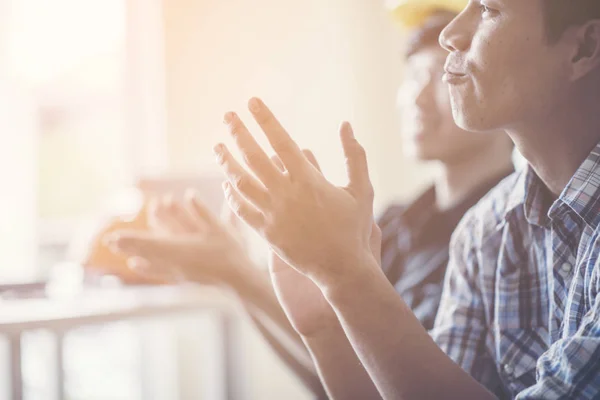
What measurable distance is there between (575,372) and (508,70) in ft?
1.08

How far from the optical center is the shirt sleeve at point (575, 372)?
58 cm

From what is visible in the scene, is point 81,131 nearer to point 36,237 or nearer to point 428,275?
point 36,237

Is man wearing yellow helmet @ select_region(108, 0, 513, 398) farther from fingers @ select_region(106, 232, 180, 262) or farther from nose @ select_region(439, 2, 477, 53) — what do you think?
nose @ select_region(439, 2, 477, 53)

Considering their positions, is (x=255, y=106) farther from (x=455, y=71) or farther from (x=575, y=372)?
(x=575, y=372)

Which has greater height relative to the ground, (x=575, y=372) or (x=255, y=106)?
(x=255, y=106)

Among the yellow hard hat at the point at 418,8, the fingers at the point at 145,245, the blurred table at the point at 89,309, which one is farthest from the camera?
the yellow hard hat at the point at 418,8

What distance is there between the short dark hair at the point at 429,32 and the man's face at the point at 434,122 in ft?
0.04

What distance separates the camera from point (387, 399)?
681mm

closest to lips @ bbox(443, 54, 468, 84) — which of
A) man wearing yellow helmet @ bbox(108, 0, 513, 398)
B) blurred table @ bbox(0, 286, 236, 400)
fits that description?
man wearing yellow helmet @ bbox(108, 0, 513, 398)

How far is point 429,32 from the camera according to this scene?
1.37 m

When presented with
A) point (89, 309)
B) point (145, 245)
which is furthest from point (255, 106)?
point (89, 309)

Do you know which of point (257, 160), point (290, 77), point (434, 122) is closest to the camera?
point (257, 160)

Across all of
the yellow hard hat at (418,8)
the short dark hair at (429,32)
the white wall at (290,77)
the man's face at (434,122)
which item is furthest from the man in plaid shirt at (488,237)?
the white wall at (290,77)

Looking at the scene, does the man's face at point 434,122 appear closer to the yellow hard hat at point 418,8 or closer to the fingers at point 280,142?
the yellow hard hat at point 418,8
